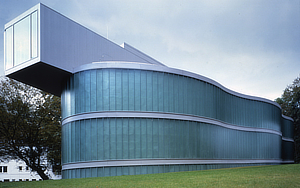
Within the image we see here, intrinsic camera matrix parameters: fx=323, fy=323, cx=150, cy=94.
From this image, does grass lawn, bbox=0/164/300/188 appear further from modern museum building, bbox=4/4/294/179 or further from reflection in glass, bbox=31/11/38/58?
reflection in glass, bbox=31/11/38/58

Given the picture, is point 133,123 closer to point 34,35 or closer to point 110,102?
point 110,102

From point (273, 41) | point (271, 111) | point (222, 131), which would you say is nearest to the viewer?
point (222, 131)

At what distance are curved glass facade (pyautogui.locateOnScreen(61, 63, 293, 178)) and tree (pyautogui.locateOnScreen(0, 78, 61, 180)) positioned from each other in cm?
1188

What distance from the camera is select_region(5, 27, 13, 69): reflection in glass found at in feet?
82.9

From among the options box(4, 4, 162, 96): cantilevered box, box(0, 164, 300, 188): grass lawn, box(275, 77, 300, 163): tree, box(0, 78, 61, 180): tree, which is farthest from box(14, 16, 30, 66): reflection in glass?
box(275, 77, 300, 163): tree

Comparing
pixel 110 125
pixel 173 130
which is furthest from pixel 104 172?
pixel 173 130

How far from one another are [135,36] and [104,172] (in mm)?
21640

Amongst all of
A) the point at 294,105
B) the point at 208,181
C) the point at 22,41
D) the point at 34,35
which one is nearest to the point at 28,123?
the point at 22,41

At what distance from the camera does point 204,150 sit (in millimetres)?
27078

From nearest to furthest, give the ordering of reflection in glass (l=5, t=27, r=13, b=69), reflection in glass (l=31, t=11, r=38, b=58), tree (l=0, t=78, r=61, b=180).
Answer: reflection in glass (l=31, t=11, r=38, b=58)
reflection in glass (l=5, t=27, r=13, b=69)
tree (l=0, t=78, r=61, b=180)

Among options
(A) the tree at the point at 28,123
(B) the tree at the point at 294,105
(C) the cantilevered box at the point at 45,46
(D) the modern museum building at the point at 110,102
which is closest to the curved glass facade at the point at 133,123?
(D) the modern museum building at the point at 110,102

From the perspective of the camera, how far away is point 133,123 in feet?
78.2

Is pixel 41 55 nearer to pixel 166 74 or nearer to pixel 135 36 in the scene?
pixel 166 74

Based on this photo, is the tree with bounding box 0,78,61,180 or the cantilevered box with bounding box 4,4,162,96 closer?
the cantilevered box with bounding box 4,4,162,96
